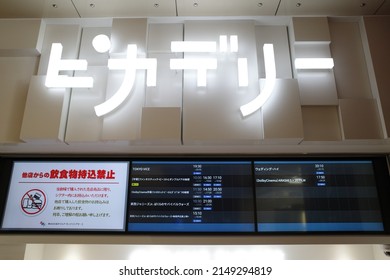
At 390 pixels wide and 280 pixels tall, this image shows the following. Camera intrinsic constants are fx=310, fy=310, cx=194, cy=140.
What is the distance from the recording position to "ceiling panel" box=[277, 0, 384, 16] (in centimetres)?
253

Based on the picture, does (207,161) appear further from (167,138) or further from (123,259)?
(123,259)

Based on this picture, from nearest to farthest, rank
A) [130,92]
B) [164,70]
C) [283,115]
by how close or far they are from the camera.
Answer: [283,115] < [130,92] < [164,70]

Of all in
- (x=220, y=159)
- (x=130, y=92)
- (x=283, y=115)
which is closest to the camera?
(x=283, y=115)

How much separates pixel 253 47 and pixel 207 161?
1.01 meters

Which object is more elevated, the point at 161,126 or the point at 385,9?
the point at 385,9

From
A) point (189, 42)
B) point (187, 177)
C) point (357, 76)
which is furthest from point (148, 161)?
point (357, 76)

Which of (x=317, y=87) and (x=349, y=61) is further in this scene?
(x=349, y=61)

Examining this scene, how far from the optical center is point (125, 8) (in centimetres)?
261

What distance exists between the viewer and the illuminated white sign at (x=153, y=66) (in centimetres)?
235

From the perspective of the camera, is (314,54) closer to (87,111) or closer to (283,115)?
(283,115)

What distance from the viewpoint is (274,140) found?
230 cm

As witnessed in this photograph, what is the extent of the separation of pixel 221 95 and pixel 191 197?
86 centimetres

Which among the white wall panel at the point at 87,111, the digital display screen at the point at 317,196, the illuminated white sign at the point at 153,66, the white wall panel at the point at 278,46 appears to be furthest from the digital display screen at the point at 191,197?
the white wall panel at the point at 278,46

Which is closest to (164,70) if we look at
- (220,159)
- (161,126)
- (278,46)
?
(161,126)
